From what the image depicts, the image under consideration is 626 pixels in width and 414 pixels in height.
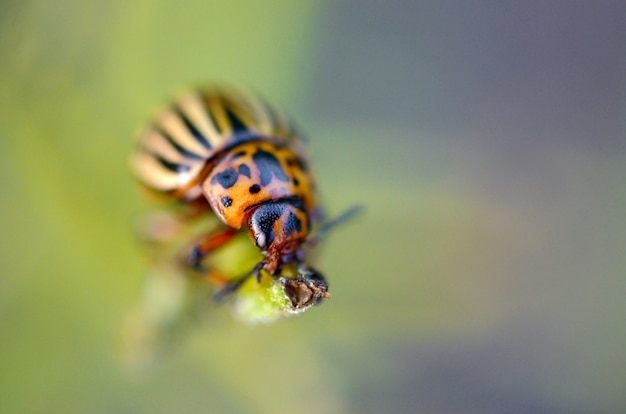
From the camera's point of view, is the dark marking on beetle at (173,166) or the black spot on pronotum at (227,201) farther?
the dark marking on beetle at (173,166)

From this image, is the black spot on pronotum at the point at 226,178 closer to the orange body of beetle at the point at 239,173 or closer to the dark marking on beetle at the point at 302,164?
the orange body of beetle at the point at 239,173

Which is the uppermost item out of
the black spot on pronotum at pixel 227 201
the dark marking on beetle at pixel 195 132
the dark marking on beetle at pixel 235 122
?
the dark marking on beetle at pixel 235 122

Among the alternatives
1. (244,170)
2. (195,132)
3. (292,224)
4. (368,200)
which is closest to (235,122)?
(195,132)

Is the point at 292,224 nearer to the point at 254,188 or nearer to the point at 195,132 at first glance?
the point at 254,188

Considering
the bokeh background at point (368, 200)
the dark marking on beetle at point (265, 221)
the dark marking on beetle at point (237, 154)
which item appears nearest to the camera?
the dark marking on beetle at point (265, 221)

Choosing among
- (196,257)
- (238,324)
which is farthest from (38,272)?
(196,257)

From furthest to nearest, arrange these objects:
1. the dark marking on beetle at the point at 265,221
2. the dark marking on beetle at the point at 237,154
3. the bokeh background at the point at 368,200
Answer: the bokeh background at the point at 368,200, the dark marking on beetle at the point at 237,154, the dark marking on beetle at the point at 265,221

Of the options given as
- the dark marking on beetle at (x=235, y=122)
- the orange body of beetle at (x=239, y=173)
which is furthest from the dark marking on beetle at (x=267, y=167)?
the dark marking on beetle at (x=235, y=122)

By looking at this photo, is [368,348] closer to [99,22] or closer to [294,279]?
[294,279]

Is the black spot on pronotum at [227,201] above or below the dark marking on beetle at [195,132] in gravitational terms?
below
